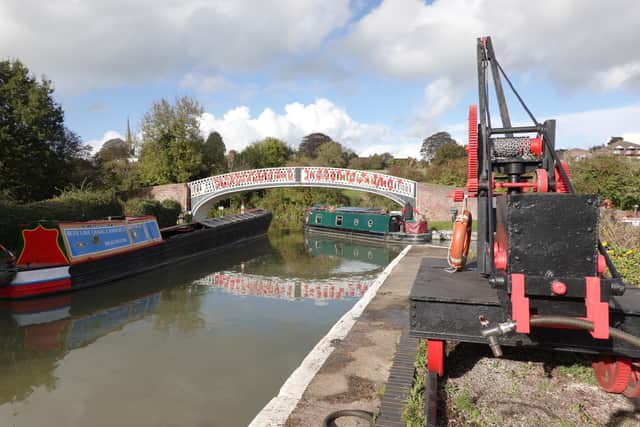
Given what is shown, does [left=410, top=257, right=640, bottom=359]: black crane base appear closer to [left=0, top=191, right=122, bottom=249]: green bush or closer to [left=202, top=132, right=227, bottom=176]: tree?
[left=0, top=191, right=122, bottom=249]: green bush

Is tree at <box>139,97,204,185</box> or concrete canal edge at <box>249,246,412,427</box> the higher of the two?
tree at <box>139,97,204,185</box>

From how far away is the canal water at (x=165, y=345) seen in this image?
5.03 m

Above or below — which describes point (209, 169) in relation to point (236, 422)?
above

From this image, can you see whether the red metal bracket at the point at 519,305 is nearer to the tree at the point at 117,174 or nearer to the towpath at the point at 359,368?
the towpath at the point at 359,368

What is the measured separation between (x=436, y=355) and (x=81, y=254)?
1012 cm

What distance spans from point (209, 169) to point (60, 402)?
27182mm

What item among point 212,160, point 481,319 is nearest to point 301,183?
point 212,160

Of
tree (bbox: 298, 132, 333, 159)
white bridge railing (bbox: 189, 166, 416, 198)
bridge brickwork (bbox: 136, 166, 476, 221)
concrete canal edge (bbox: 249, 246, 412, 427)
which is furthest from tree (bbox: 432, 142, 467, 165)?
tree (bbox: 298, 132, 333, 159)

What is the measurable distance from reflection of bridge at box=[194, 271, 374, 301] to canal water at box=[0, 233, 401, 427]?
0.09 feet

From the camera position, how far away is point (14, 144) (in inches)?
785

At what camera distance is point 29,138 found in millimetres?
20812

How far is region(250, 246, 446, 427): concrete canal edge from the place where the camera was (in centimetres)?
382

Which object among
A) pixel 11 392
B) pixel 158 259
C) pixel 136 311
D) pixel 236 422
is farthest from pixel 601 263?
pixel 158 259

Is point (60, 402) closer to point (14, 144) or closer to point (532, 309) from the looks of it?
point (532, 309)
